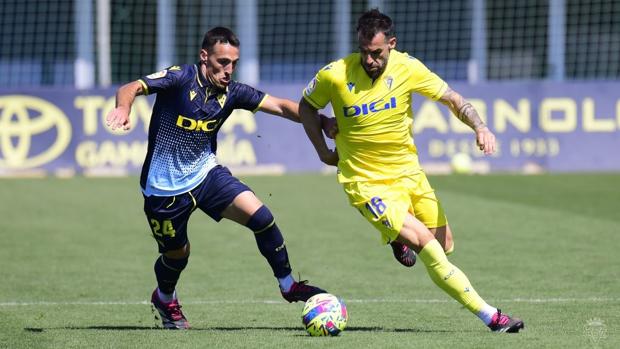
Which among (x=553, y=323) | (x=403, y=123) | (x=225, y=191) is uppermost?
(x=403, y=123)

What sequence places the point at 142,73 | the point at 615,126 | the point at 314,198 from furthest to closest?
the point at 142,73, the point at 615,126, the point at 314,198

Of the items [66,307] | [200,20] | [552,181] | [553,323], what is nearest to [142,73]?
[200,20]

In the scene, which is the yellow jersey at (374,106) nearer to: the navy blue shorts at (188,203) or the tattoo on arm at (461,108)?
the tattoo on arm at (461,108)

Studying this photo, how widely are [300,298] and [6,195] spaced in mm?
11223

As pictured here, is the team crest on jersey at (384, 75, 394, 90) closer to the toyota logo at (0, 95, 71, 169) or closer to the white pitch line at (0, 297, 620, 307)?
the white pitch line at (0, 297, 620, 307)

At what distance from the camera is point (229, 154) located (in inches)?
823

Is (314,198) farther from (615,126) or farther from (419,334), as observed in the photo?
(419,334)

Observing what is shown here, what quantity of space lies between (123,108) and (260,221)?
4.03 feet

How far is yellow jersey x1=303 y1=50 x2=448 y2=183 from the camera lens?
7.41 metres

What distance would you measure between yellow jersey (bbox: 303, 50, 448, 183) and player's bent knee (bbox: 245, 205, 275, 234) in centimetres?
54

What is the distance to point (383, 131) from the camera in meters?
7.47

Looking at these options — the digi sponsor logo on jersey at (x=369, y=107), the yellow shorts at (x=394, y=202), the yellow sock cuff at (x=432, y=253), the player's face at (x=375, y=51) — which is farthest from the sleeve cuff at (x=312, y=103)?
the yellow sock cuff at (x=432, y=253)

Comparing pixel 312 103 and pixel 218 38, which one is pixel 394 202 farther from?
pixel 218 38

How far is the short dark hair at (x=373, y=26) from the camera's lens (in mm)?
7062
